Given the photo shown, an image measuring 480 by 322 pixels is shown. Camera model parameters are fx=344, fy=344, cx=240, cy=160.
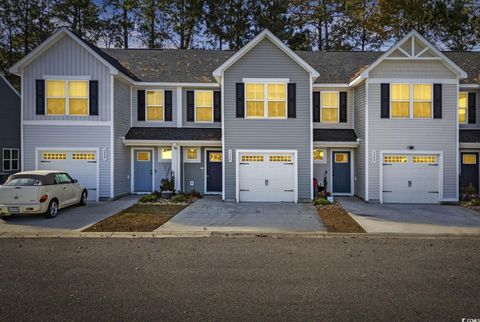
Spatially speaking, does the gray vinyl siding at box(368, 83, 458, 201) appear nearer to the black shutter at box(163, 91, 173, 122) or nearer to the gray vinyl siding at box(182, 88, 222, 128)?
the gray vinyl siding at box(182, 88, 222, 128)

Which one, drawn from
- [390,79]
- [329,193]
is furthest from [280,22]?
[329,193]

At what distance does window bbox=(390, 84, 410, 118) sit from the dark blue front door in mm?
3306

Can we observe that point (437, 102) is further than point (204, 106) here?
No

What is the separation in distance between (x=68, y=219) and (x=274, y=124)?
9.52m

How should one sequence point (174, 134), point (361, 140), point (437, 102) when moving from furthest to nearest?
point (174, 134)
point (361, 140)
point (437, 102)

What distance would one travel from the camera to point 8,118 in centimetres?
2012

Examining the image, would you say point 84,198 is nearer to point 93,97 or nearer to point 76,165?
point 76,165

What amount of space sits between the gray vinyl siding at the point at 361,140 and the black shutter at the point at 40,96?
1529 centimetres

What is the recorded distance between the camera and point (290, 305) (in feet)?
17.0

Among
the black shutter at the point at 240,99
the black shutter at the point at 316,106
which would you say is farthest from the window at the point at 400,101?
the black shutter at the point at 240,99

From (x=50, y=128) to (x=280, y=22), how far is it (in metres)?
22.3

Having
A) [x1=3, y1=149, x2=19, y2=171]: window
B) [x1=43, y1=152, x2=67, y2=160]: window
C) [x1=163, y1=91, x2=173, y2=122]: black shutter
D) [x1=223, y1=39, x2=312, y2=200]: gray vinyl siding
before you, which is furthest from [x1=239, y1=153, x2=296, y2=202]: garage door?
[x1=3, y1=149, x2=19, y2=171]: window

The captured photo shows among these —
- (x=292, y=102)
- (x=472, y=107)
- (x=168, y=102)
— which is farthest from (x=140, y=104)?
(x=472, y=107)

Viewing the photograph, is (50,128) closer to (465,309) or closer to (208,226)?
(208,226)
